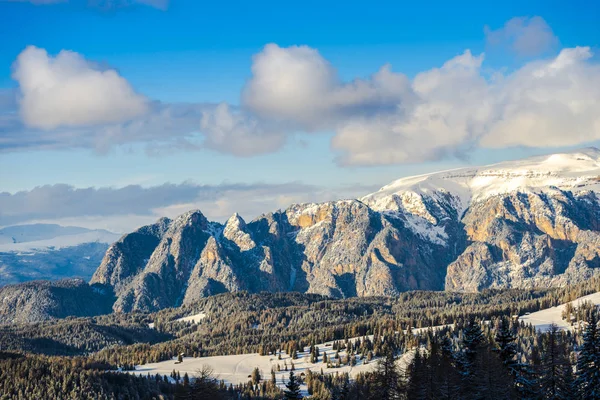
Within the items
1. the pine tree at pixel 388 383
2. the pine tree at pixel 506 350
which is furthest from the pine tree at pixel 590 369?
the pine tree at pixel 388 383

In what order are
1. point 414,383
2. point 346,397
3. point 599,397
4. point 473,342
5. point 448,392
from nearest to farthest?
point 599,397
point 448,392
point 414,383
point 473,342
point 346,397

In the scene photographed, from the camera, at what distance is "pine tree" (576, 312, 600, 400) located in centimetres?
13862

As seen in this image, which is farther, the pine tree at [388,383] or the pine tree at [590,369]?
the pine tree at [388,383]

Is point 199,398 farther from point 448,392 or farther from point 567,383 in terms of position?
point 567,383

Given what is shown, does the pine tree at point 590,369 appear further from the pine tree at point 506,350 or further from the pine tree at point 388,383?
the pine tree at point 388,383

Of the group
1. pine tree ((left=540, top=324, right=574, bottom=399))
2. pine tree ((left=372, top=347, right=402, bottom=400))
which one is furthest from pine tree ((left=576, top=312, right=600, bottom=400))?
pine tree ((left=372, top=347, right=402, bottom=400))

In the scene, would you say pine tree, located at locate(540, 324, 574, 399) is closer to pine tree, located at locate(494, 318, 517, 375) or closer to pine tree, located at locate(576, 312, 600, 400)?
pine tree, located at locate(576, 312, 600, 400)

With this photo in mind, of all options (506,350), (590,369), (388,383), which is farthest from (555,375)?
(388,383)

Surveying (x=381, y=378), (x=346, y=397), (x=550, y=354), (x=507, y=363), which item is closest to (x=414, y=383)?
(x=381, y=378)

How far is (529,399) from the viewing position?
142000 mm

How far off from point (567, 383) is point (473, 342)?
3225 centimetres

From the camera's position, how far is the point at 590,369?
459 ft

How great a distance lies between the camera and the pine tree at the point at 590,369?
455 feet

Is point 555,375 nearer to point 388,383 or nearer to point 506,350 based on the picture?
point 506,350
